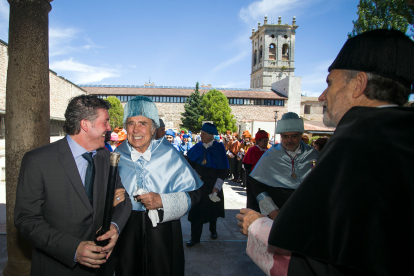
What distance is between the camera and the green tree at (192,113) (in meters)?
48.0

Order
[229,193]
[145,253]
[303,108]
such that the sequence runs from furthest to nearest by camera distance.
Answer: [303,108] < [229,193] < [145,253]

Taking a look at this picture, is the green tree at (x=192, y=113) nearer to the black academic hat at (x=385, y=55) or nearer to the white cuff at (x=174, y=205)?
the white cuff at (x=174, y=205)

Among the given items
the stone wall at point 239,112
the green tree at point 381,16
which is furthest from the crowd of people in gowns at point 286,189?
the stone wall at point 239,112

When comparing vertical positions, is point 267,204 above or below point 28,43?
below

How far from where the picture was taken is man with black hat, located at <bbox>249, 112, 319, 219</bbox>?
3.00 meters

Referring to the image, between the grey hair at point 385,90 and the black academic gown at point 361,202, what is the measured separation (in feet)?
0.43

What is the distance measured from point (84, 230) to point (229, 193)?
25.4ft

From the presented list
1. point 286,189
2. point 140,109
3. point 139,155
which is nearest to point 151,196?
point 139,155

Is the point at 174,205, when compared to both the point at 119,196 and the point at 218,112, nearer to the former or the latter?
the point at 119,196

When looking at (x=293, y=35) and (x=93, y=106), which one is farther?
(x=293, y=35)

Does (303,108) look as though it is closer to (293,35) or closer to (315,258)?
(293,35)

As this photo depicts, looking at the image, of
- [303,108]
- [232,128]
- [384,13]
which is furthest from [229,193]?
[303,108]

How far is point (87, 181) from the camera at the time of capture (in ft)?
5.85

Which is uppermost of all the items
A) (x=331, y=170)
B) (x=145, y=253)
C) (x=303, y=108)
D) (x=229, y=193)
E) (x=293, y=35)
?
(x=293, y=35)
